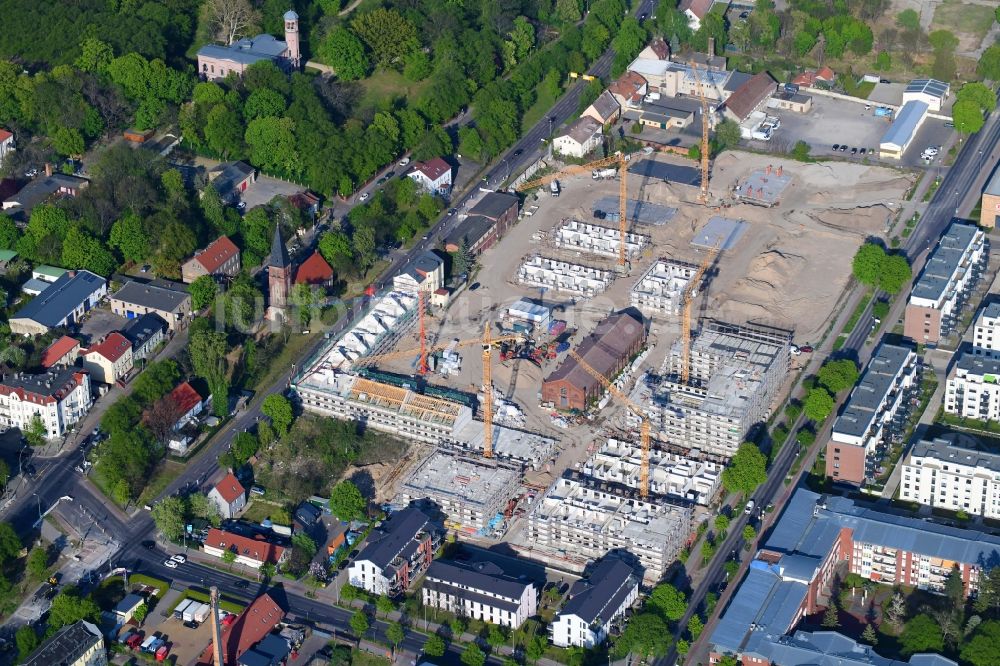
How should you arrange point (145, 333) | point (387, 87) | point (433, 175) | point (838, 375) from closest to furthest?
point (838, 375), point (145, 333), point (433, 175), point (387, 87)

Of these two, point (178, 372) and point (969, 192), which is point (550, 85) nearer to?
point (969, 192)

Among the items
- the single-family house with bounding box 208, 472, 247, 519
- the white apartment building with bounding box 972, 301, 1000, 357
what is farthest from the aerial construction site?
the white apartment building with bounding box 972, 301, 1000, 357

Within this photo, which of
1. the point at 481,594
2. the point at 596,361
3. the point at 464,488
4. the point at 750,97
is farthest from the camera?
the point at 750,97

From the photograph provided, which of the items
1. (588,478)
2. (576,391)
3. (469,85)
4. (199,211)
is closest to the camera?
(588,478)

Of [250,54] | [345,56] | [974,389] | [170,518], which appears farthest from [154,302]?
[974,389]

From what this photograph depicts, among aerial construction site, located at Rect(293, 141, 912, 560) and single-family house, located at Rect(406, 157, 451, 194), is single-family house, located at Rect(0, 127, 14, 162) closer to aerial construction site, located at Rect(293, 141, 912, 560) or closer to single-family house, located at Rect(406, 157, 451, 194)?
single-family house, located at Rect(406, 157, 451, 194)

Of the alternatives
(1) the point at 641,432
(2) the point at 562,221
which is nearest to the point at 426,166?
(2) the point at 562,221

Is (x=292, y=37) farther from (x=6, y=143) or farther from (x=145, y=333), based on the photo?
(x=145, y=333)
